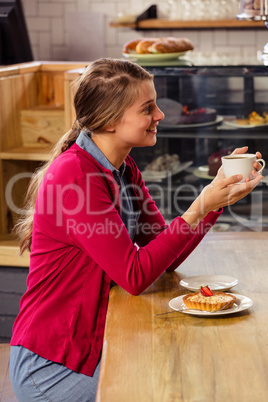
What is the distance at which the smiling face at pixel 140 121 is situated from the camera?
1646 mm

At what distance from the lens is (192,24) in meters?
5.19

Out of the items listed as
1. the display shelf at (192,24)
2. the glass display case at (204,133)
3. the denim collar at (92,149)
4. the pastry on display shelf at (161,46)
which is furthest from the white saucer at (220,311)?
the display shelf at (192,24)

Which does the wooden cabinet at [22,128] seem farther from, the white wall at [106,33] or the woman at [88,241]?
the white wall at [106,33]

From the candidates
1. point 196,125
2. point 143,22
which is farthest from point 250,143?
point 143,22

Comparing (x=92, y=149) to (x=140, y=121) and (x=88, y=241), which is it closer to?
(x=140, y=121)

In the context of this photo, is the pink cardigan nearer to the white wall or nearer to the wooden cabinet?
the wooden cabinet

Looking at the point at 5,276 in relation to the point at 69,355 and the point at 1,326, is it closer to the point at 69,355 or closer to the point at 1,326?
the point at 1,326

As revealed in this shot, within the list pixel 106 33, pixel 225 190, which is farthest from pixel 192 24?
pixel 225 190

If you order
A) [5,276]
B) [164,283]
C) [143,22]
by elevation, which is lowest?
[5,276]

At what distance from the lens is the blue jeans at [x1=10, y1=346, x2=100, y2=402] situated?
1.53m

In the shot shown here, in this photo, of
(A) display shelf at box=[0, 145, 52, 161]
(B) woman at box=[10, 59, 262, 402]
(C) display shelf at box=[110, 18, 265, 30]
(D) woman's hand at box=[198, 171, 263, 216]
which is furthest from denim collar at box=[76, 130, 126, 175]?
(C) display shelf at box=[110, 18, 265, 30]

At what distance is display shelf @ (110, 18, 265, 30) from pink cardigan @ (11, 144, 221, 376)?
383cm

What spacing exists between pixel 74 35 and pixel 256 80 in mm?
3417

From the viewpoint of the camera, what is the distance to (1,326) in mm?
3090
